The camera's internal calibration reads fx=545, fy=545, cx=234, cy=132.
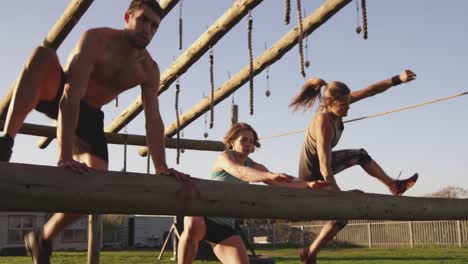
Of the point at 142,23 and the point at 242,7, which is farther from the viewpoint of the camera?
the point at 242,7

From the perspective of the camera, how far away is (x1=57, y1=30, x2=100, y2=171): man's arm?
291cm

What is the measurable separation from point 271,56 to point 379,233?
61.8 feet

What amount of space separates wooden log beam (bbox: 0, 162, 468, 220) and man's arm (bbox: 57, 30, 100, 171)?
281mm

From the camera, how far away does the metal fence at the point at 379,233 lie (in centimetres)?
2195

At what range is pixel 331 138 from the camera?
449 cm

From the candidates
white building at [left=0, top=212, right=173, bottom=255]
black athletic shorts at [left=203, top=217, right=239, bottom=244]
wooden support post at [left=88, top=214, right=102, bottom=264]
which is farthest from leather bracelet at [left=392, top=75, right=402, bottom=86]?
white building at [left=0, top=212, right=173, bottom=255]

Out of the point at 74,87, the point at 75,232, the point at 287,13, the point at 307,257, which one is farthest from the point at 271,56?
the point at 75,232

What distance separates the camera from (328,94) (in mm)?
4875

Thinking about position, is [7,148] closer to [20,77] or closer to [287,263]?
[20,77]

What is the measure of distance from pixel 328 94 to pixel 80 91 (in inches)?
98.2

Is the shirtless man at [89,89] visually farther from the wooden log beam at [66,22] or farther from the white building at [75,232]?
the white building at [75,232]

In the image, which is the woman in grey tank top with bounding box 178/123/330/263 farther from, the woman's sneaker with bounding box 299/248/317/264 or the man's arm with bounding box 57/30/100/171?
the man's arm with bounding box 57/30/100/171

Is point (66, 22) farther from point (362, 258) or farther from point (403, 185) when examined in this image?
point (362, 258)

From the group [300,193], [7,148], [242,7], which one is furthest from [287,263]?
[7,148]
